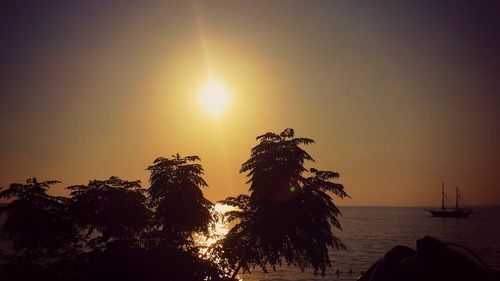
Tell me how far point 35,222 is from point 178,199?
24.4 feet

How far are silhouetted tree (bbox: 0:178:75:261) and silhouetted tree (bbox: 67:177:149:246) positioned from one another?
31.8 inches

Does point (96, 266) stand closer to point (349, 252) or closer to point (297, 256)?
point (297, 256)

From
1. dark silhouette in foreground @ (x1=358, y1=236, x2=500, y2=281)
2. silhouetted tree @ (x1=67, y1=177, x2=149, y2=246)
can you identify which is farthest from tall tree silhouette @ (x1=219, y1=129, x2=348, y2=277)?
dark silhouette in foreground @ (x1=358, y1=236, x2=500, y2=281)

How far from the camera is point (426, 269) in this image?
435cm

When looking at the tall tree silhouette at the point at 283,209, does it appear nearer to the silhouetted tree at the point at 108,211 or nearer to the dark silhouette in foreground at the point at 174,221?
the dark silhouette in foreground at the point at 174,221

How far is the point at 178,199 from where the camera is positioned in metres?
21.3

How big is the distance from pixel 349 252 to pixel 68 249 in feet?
261

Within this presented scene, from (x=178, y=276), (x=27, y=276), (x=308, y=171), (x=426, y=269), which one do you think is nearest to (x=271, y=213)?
(x=308, y=171)

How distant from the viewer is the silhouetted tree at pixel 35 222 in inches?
671

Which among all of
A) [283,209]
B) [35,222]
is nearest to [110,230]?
[35,222]

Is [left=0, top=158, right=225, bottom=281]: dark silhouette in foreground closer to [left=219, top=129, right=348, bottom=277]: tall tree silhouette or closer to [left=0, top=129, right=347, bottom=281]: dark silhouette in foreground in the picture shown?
[left=0, top=129, right=347, bottom=281]: dark silhouette in foreground

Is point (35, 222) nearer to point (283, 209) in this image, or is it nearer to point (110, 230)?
point (110, 230)

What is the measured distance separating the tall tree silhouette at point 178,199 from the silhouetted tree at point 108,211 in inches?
50.4

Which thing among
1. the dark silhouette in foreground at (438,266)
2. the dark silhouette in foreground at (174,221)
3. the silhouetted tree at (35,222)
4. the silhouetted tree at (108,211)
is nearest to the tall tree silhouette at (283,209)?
the dark silhouette in foreground at (174,221)
